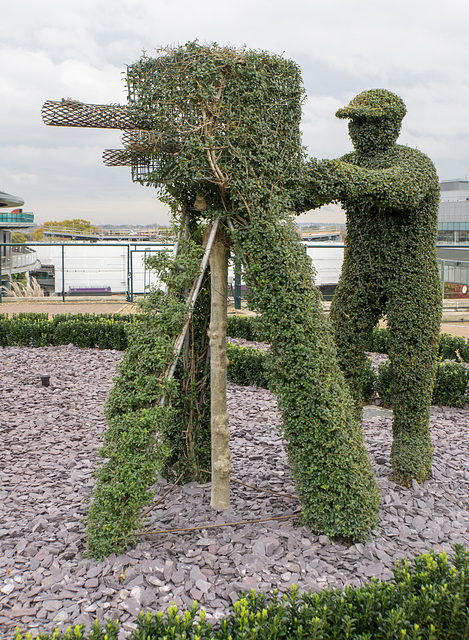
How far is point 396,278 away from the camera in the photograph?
453cm

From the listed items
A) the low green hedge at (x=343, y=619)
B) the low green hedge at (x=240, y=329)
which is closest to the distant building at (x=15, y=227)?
the low green hedge at (x=240, y=329)

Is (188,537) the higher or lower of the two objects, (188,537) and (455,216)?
the lower

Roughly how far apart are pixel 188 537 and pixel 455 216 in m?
38.2

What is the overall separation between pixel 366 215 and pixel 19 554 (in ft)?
12.2

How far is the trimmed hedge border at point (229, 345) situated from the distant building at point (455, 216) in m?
28.3

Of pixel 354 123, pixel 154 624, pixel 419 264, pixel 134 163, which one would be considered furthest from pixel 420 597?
pixel 354 123

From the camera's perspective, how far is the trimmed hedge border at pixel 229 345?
7.46 meters

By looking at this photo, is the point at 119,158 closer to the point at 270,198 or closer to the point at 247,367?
the point at 270,198

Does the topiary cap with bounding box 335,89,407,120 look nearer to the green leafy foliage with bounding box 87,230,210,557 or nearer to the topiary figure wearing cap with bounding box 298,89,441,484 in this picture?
the topiary figure wearing cap with bounding box 298,89,441,484

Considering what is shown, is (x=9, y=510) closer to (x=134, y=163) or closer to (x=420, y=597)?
(x=134, y=163)

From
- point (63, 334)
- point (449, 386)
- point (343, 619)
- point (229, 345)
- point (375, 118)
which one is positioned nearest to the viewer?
point (343, 619)

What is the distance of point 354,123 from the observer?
4.65 m

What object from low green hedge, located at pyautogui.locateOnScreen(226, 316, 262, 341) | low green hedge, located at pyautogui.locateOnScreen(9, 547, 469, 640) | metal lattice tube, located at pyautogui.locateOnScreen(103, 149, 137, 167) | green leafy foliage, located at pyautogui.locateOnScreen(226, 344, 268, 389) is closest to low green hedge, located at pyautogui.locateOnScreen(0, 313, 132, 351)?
low green hedge, located at pyautogui.locateOnScreen(226, 316, 262, 341)

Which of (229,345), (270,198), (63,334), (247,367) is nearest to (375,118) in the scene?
(270,198)
